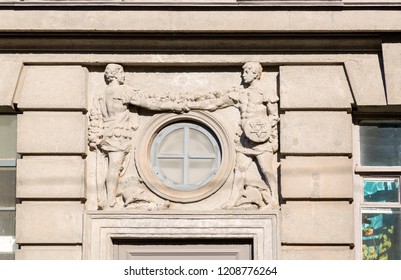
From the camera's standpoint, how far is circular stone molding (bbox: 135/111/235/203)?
1647 centimetres

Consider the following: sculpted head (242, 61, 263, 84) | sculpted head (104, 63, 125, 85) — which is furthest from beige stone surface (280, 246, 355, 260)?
sculpted head (104, 63, 125, 85)

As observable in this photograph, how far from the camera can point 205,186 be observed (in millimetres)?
16516

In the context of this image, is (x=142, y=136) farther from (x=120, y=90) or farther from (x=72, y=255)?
(x=72, y=255)

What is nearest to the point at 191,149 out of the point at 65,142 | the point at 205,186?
the point at 205,186

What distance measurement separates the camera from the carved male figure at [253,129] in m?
16.4

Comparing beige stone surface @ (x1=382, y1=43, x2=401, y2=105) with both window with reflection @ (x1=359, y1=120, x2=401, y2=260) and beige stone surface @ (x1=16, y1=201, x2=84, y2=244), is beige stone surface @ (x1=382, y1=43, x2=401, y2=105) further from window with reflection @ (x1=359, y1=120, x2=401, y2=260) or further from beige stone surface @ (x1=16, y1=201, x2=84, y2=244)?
beige stone surface @ (x1=16, y1=201, x2=84, y2=244)

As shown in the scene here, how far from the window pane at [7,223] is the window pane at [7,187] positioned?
11 centimetres

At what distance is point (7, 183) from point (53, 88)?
132 centimetres

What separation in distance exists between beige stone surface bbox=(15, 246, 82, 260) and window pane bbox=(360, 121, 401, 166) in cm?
363

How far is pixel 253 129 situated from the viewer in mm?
16359

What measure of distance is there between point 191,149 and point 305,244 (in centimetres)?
181

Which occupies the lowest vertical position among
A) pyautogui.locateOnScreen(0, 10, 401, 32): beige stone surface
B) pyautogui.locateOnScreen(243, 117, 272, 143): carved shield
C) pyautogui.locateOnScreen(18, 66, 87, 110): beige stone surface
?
pyautogui.locateOnScreen(243, 117, 272, 143): carved shield

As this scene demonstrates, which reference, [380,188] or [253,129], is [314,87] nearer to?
[253,129]

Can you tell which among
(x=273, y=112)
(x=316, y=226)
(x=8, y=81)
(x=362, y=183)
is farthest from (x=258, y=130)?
(x=8, y=81)
